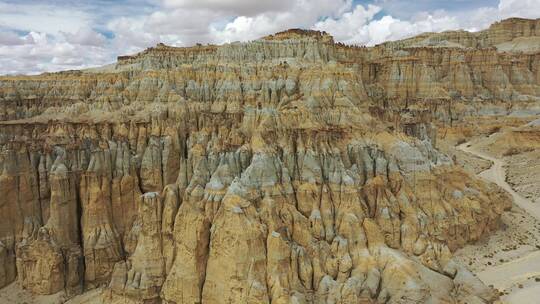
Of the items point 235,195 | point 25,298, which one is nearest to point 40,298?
point 25,298

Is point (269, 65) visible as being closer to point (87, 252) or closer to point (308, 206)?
point (308, 206)

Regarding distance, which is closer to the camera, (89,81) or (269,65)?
(269,65)

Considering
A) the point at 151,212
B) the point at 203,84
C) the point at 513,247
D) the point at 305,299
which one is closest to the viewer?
the point at 305,299

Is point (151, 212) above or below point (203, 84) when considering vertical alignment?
below

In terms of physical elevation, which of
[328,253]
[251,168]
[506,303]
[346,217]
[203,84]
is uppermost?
[203,84]

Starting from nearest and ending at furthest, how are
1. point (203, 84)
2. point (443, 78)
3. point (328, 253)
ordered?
point (328, 253) → point (203, 84) → point (443, 78)

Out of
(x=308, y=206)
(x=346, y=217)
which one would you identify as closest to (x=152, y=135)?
(x=308, y=206)

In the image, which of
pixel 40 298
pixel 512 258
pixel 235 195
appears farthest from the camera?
pixel 512 258

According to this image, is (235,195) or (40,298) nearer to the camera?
(235,195)

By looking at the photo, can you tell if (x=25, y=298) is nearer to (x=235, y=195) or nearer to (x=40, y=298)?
(x=40, y=298)
